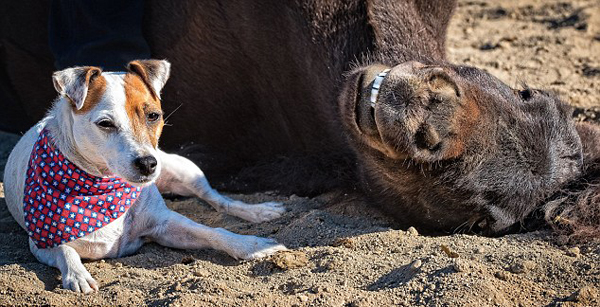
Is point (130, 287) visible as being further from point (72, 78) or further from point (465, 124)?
point (465, 124)

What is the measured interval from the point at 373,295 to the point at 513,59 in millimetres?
3420

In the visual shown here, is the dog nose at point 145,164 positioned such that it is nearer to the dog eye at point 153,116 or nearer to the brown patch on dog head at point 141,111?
the brown patch on dog head at point 141,111

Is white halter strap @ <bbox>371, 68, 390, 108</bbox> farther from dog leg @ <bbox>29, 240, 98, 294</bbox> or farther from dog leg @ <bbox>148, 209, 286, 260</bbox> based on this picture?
dog leg @ <bbox>29, 240, 98, 294</bbox>

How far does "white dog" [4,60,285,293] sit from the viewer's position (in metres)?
3.64

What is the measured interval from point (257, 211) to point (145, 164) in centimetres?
99

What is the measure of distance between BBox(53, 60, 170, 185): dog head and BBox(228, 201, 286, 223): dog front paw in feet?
2.61

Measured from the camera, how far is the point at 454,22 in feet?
23.2

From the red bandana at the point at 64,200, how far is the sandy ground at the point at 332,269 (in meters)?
0.15

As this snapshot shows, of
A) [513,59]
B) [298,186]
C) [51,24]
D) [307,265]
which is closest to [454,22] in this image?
[513,59]

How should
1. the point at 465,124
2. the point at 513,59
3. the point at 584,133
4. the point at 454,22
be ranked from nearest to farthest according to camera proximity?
the point at 465,124
the point at 584,133
the point at 513,59
the point at 454,22

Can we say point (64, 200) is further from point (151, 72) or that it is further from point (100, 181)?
point (151, 72)

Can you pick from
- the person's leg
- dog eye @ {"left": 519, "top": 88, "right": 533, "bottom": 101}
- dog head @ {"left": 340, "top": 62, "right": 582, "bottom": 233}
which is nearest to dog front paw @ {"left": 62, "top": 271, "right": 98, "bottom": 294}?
dog head @ {"left": 340, "top": 62, "right": 582, "bottom": 233}

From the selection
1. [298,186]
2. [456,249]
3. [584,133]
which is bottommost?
[298,186]

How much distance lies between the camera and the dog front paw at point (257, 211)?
4371 millimetres
